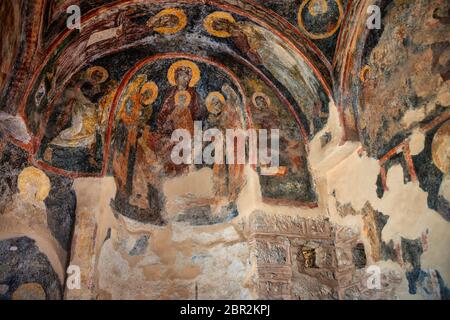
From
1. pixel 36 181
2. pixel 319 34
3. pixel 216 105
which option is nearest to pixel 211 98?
pixel 216 105

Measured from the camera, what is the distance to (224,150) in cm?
880

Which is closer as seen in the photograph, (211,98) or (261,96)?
(261,96)

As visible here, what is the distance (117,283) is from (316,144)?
3.83m

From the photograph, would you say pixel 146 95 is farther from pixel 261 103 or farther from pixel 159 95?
pixel 261 103

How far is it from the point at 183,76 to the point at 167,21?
1.09 metres

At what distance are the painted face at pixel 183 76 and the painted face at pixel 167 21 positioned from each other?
0.90 meters

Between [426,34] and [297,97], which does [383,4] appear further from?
[297,97]

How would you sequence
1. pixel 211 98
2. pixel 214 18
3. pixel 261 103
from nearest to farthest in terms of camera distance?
pixel 214 18 < pixel 261 103 < pixel 211 98

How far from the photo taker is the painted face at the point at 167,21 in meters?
8.00

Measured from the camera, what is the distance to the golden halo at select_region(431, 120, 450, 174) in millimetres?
6031

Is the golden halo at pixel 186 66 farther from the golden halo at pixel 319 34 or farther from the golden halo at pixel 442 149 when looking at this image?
the golden halo at pixel 442 149

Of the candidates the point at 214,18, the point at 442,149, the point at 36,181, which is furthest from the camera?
the point at 214,18

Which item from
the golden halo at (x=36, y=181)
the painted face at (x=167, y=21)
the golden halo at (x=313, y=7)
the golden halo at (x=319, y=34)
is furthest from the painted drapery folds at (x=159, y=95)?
the golden halo at (x=313, y=7)

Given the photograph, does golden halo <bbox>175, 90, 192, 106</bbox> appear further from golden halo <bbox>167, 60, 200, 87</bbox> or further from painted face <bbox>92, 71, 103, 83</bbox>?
painted face <bbox>92, 71, 103, 83</bbox>
